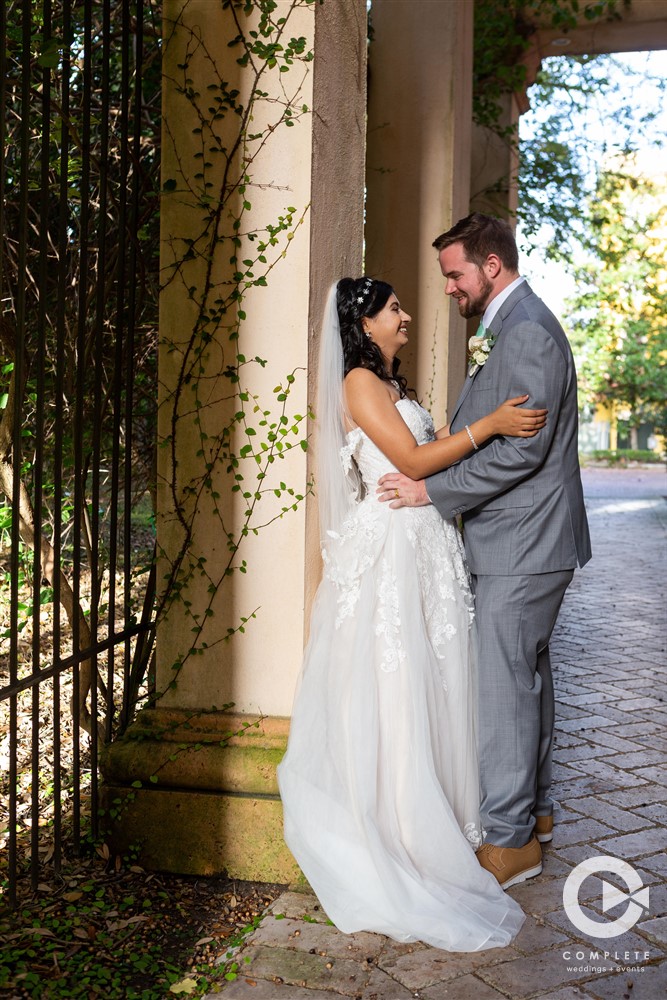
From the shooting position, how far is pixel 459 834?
3219mm

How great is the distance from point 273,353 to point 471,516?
885 millimetres

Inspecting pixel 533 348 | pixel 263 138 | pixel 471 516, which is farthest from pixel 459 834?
pixel 263 138

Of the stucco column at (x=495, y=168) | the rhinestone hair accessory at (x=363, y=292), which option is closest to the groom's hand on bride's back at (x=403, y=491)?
the rhinestone hair accessory at (x=363, y=292)

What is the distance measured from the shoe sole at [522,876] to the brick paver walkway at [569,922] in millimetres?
25

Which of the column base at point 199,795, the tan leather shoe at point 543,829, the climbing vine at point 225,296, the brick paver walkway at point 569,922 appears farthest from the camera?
the tan leather shoe at point 543,829

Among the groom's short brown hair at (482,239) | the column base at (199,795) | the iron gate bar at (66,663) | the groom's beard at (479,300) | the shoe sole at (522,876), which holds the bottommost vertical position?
the shoe sole at (522,876)

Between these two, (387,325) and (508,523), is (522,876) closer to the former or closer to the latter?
(508,523)

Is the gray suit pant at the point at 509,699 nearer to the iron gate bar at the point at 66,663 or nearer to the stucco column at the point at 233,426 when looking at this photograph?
the stucco column at the point at 233,426

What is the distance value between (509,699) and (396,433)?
0.98 m

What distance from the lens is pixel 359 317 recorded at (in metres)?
3.51

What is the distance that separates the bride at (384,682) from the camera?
10.3ft

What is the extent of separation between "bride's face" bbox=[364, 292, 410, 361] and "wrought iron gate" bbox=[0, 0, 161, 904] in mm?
860

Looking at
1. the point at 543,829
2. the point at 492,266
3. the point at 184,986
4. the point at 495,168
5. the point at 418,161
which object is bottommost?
the point at 184,986

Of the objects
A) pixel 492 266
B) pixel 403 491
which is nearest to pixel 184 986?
pixel 403 491
